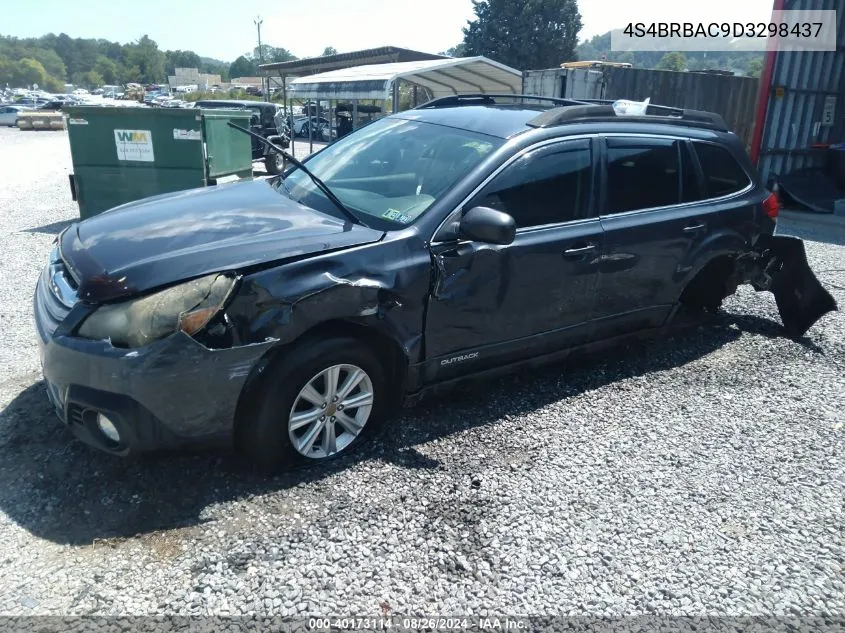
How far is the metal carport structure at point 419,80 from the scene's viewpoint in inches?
544

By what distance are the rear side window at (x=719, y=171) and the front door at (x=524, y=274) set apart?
A: 1.22 metres

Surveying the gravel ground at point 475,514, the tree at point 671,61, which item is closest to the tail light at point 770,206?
the gravel ground at point 475,514

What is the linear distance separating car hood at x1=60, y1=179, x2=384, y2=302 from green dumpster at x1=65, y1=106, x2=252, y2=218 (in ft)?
15.9

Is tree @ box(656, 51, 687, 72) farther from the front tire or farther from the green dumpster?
the front tire

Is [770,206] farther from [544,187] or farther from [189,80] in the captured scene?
[189,80]

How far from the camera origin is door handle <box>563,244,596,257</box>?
381 cm

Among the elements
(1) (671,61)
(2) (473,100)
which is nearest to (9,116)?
(2) (473,100)

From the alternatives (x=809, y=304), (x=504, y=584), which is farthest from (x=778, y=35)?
(x=504, y=584)

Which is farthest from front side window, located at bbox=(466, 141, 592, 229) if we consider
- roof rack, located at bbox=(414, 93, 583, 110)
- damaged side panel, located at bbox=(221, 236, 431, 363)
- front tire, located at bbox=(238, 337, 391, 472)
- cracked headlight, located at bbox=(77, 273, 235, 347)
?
cracked headlight, located at bbox=(77, 273, 235, 347)

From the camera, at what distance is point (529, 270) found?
3662 mm

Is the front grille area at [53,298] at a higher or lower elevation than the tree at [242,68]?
lower

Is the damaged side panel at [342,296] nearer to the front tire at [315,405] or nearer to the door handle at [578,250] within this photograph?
the front tire at [315,405]

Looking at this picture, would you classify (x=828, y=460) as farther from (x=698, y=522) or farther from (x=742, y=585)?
(x=742, y=585)

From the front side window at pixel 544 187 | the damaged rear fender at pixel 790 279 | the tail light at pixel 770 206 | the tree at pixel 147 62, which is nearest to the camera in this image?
the front side window at pixel 544 187
